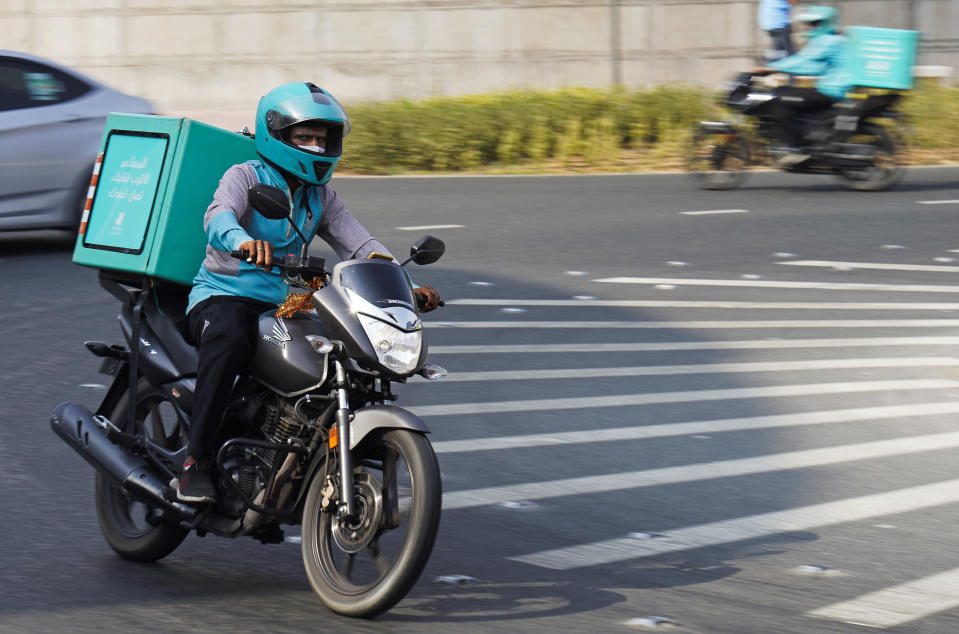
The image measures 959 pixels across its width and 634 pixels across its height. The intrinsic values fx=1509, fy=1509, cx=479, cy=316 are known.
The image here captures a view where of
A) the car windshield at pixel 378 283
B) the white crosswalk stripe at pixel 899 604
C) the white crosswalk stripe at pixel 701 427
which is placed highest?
the car windshield at pixel 378 283

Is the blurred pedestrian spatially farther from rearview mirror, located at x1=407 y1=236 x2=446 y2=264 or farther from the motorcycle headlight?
the motorcycle headlight

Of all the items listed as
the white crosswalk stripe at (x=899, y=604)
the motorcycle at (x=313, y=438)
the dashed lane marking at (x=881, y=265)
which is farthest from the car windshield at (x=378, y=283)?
the dashed lane marking at (x=881, y=265)

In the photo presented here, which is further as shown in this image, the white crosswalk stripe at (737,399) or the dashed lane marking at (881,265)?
the dashed lane marking at (881,265)

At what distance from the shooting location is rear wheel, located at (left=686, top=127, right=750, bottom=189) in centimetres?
1634

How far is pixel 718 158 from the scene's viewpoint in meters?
16.4

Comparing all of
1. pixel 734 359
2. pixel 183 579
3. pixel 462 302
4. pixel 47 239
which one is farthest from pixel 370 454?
pixel 47 239

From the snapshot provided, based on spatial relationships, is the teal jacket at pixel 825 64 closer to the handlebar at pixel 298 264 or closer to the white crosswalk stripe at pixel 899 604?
the white crosswalk stripe at pixel 899 604

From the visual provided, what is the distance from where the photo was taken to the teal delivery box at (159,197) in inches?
200

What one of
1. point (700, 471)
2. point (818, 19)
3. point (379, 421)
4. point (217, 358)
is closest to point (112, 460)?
point (217, 358)

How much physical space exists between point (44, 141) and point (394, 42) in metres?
14.1

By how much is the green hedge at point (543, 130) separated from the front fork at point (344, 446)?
14804mm

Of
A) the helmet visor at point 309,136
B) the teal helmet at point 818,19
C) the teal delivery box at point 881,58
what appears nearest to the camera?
the helmet visor at point 309,136

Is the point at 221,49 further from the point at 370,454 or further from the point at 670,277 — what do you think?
the point at 370,454

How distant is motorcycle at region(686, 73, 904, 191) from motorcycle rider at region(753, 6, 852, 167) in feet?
0.22
